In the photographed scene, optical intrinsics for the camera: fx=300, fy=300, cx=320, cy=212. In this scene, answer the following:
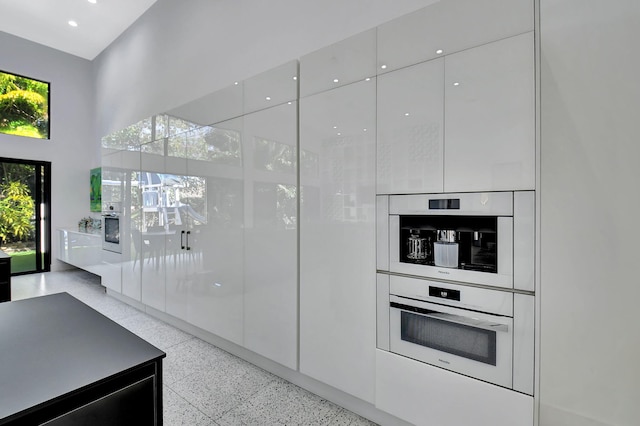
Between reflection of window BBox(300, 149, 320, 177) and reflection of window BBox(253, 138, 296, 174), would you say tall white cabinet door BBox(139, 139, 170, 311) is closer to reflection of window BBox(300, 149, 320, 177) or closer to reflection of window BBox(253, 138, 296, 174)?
reflection of window BBox(253, 138, 296, 174)

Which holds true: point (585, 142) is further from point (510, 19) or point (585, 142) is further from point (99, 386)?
point (99, 386)

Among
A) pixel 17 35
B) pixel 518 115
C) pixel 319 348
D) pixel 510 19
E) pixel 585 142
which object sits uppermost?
pixel 17 35

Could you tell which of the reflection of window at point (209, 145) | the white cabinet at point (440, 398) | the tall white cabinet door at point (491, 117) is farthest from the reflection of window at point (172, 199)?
the tall white cabinet door at point (491, 117)

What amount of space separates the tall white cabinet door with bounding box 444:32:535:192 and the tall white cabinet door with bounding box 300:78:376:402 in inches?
18.2

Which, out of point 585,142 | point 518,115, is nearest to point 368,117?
point 518,115

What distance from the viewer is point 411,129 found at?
1.68 m

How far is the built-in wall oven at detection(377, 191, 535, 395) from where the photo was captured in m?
1.40

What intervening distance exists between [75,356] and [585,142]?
7.14 feet

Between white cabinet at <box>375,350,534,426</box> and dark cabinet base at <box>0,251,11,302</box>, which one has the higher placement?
dark cabinet base at <box>0,251,11,302</box>

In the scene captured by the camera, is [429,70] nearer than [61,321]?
No

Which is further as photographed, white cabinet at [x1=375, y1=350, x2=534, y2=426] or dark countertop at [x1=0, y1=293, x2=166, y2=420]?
white cabinet at [x1=375, y1=350, x2=534, y2=426]

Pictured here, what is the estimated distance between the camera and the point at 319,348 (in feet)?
6.81

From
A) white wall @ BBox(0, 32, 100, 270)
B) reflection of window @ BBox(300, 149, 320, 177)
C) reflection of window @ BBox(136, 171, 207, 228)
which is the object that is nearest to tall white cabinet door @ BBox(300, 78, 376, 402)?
reflection of window @ BBox(300, 149, 320, 177)

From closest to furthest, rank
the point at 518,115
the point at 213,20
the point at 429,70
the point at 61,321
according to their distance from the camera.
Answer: the point at 61,321, the point at 518,115, the point at 429,70, the point at 213,20
